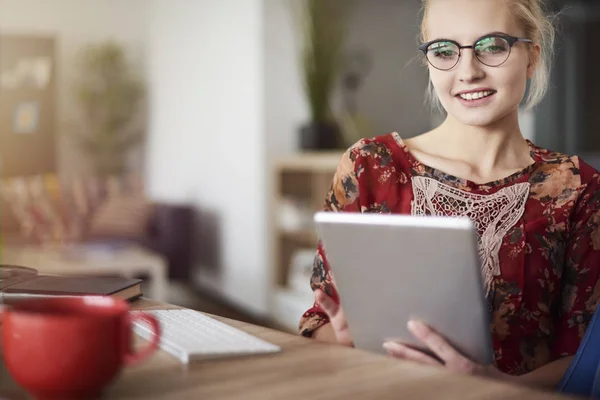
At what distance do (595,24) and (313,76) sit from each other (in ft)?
7.75

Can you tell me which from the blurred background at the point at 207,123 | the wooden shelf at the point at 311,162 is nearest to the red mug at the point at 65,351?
the blurred background at the point at 207,123

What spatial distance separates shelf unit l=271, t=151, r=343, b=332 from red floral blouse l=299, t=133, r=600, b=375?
8.84ft

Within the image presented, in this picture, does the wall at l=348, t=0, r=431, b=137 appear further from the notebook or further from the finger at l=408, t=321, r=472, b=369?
the finger at l=408, t=321, r=472, b=369

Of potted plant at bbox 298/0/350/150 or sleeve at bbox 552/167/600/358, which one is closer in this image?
sleeve at bbox 552/167/600/358

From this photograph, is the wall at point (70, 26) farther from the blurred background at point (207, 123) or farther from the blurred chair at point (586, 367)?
the blurred chair at point (586, 367)

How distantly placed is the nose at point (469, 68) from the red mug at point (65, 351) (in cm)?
77

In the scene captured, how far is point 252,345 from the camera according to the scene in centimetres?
88

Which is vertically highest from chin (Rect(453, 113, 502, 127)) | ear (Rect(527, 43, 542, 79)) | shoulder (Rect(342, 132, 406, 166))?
ear (Rect(527, 43, 542, 79))

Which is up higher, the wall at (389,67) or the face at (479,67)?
the wall at (389,67)

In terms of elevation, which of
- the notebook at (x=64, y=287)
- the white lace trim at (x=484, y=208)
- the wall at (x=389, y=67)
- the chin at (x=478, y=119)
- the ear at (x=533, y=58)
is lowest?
the notebook at (x=64, y=287)

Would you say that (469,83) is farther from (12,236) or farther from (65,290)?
(12,236)

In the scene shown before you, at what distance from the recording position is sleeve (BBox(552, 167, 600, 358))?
125 cm

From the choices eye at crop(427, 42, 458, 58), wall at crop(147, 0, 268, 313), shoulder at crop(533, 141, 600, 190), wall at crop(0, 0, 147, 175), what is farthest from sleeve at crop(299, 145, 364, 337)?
wall at crop(0, 0, 147, 175)

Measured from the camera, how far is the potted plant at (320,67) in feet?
13.5
